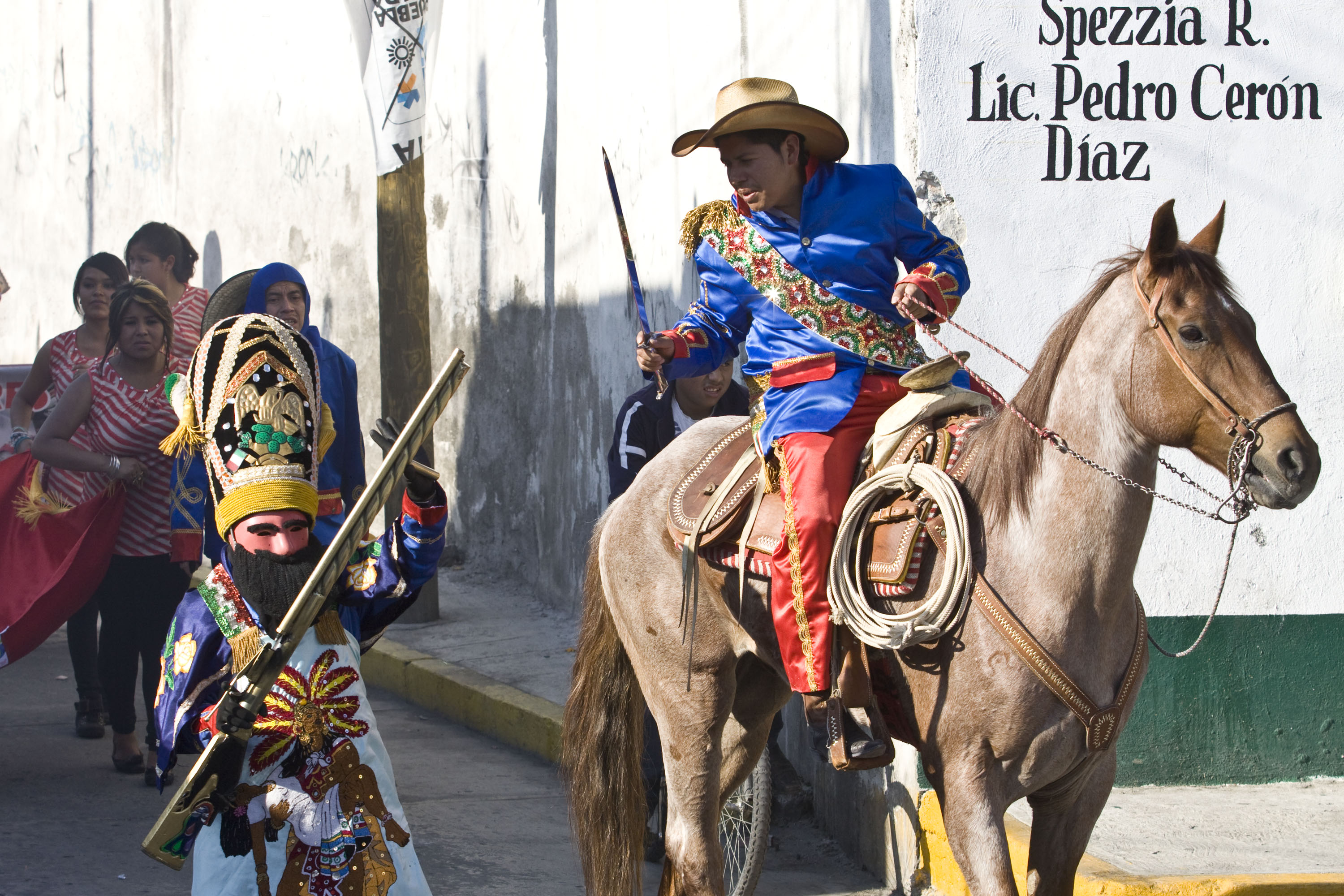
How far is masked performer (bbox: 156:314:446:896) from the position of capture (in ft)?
10.1

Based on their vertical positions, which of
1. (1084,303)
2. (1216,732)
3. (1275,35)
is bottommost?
(1216,732)

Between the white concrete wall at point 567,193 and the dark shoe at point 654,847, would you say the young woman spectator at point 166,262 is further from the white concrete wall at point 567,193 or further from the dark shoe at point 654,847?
the dark shoe at point 654,847

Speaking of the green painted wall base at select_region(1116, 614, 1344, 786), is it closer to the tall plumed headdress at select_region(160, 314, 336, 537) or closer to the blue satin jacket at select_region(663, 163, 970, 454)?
the blue satin jacket at select_region(663, 163, 970, 454)

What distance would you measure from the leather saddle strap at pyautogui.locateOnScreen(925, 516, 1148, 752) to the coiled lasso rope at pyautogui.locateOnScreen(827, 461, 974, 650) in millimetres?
63

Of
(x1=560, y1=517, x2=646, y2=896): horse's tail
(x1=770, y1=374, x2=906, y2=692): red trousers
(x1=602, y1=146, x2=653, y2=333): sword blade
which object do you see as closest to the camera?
(x1=770, y1=374, x2=906, y2=692): red trousers

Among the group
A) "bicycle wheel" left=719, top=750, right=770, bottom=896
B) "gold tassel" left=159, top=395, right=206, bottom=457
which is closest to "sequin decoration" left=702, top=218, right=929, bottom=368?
"bicycle wheel" left=719, top=750, right=770, bottom=896

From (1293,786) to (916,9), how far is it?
9.97ft

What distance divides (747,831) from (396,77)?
19.1 ft

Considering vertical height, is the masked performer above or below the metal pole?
below

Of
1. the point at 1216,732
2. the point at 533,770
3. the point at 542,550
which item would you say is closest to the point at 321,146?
the point at 542,550

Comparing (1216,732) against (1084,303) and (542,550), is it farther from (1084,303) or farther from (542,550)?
(542,550)

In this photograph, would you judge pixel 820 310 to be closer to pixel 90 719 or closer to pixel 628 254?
pixel 628 254

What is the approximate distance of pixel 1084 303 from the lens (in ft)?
11.2

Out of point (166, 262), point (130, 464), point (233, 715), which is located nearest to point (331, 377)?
point (130, 464)
